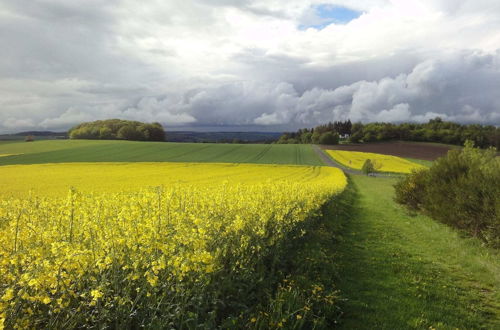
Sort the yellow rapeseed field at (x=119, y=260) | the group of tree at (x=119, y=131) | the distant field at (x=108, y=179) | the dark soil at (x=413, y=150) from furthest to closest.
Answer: the group of tree at (x=119, y=131) → the dark soil at (x=413, y=150) → the distant field at (x=108, y=179) → the yellow rapeseed field at (x=119, y=260)

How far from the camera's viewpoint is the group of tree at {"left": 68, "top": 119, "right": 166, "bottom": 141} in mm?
104325

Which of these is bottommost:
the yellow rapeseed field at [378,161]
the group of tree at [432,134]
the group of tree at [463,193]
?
the yellow rapeseed field at [378,161]

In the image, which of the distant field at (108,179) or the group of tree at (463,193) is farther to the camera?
the distant field at (108,179)

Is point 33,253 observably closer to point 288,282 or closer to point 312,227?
point 288,282

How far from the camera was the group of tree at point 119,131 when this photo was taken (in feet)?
342

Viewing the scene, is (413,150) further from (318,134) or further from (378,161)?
(318,134)

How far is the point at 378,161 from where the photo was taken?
2381 inches

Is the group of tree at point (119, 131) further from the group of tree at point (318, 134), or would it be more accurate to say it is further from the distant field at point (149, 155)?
the group of tree at point (318, 134)

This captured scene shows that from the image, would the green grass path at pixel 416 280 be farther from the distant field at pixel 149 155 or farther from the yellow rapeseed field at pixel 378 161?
the distant field at pixel 149 155

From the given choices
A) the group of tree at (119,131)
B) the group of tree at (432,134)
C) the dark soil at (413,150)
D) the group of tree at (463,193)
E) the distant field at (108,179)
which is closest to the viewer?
the group of tree at (463,193)

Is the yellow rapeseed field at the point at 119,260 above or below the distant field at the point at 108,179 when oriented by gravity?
above

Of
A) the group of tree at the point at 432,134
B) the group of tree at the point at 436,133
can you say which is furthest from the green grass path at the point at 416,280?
the group of tree at the point at 436,133

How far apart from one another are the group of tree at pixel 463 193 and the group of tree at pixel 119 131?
9993 centimetres

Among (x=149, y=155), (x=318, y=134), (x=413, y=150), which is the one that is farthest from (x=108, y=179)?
(x=318, y=134)
